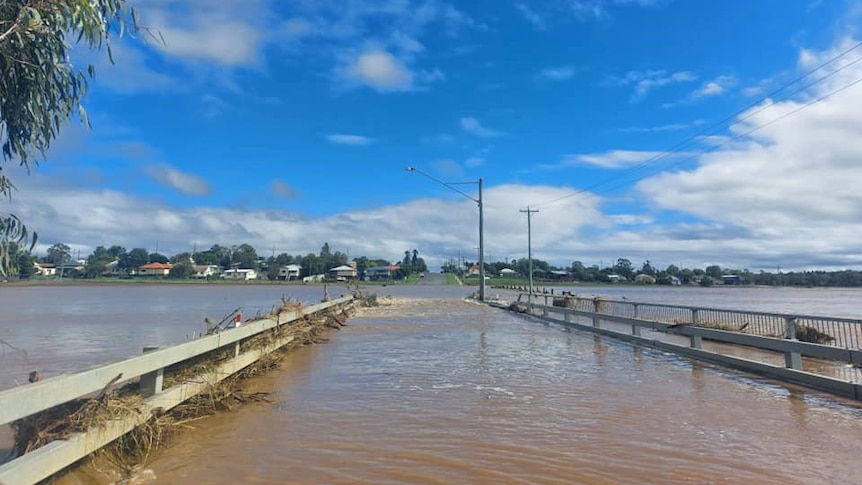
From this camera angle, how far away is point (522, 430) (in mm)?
6094

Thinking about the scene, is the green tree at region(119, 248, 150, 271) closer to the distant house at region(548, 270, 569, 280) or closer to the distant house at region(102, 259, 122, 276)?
the distant house at region(102, 259, 122, 276)

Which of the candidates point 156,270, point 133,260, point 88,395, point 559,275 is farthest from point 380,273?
point 88,395

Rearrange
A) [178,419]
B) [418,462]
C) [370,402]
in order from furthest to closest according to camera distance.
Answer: [370,402] < [178,419] < [418,462]

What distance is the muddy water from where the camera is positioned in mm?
4762

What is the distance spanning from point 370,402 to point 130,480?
3519mm

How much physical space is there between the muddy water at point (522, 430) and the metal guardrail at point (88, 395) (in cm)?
51

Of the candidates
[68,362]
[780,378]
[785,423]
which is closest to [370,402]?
[785,423]

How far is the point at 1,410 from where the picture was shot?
3.40 meters

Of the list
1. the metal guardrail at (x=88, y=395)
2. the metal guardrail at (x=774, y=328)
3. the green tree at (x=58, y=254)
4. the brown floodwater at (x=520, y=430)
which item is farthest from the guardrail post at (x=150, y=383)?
the green tree at (x=58, y=254)

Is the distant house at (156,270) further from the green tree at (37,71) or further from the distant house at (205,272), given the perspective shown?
the green tree at (37,71)

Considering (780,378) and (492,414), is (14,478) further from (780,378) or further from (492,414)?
(780,378)

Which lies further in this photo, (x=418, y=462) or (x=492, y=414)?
(x=492, y=414)

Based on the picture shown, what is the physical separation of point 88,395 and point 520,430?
15.2ft

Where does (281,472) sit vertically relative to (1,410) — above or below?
below
